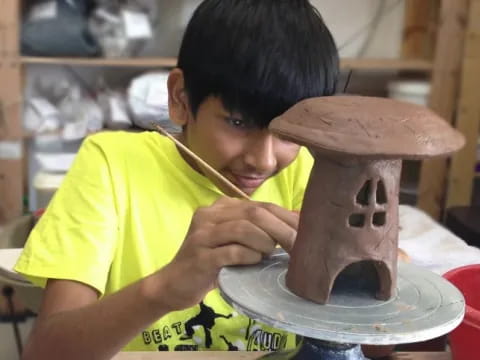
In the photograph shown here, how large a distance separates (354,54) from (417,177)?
1.77 feet

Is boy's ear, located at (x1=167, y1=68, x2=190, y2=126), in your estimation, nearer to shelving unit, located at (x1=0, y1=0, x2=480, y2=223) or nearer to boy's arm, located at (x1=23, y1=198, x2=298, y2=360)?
boy's arm, located at (x1=23, y1=198, x2=298, y2=360)

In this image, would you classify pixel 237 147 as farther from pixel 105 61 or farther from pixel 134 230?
pixel 105 61

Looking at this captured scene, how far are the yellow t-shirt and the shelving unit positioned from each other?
4.14 feet

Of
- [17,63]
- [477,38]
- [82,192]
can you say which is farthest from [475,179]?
[82,192]

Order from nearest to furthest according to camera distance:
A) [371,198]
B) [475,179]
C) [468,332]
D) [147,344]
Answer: [371,198] → [468,332] → [147,344] → [475,179]

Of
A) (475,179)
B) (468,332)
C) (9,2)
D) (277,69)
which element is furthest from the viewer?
(475,179)

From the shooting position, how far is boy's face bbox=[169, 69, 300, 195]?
2.71 feet

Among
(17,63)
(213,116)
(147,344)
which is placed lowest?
(147,344)

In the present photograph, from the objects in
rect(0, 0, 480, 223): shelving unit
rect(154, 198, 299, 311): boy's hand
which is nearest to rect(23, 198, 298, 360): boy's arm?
rect(154, 198, 299, 311): boy's hand

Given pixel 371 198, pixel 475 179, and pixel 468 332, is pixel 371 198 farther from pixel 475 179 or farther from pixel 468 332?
pixel 475 179

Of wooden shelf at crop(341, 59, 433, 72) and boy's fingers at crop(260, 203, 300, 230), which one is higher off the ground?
boy's fingers at crop(260, 203, 300, 230)

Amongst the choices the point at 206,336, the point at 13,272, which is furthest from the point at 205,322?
the point at 13,272

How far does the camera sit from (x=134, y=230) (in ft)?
3.19

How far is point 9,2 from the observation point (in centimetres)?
209
